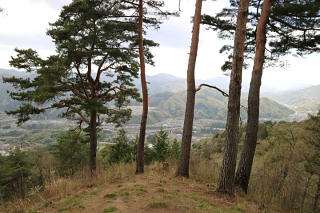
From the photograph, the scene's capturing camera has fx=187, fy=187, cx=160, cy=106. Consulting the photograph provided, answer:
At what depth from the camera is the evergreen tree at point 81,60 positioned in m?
7.38

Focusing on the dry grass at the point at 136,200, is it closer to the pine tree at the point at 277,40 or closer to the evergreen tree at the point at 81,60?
the pine tree at the point at 277,40

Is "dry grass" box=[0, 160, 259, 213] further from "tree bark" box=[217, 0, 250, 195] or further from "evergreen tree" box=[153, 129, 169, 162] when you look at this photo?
"evergreen tree" box=[153, 129, 169, 162]

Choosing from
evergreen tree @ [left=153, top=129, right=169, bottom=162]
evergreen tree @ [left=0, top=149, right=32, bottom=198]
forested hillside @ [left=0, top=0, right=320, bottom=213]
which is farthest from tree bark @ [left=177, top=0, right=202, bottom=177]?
evergreen tree @ [left=0, top=149, right=32, bottom=198]

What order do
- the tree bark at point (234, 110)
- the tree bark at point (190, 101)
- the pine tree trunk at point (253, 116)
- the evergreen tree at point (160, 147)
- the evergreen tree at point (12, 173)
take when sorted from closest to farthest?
the tree bark at point (234, 110) → the pine tree trunk at point (253, 116) → the tree bark at point (190, 101) → the evergreen tree at point (160, 147) → the evergreen tree at point (12, 173)

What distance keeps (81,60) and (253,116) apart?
7.81m

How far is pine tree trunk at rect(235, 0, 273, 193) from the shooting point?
17.1 ft

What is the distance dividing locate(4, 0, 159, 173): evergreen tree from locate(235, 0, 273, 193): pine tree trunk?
12.9 feet

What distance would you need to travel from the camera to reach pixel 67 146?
72.2 ft

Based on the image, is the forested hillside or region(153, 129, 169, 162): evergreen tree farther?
region(153, 129, 169, 162): evergreen tree

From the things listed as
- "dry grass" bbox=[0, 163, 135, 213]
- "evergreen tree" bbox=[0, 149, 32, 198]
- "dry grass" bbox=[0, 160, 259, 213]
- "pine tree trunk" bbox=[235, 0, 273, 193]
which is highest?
"pine tree trunk" bbox=[235, 0, 273, 193]

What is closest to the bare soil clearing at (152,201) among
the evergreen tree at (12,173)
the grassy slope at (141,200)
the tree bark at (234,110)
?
the grassy slope at (141,200)

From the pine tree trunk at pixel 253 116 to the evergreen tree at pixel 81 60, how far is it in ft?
12.9

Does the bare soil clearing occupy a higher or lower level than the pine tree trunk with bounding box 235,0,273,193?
lower

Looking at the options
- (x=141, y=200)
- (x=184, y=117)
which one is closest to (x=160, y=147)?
(x=184, y=117)
